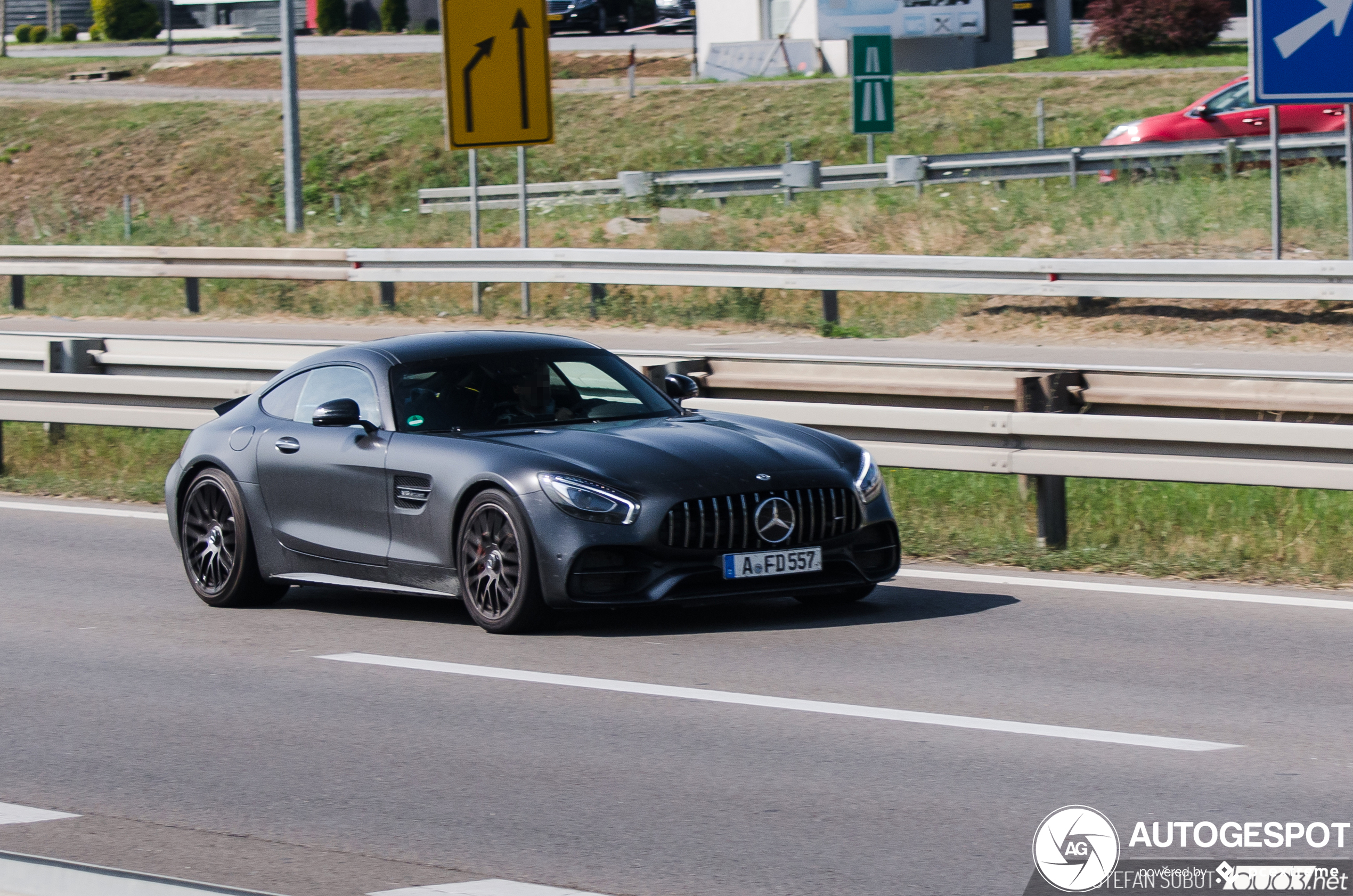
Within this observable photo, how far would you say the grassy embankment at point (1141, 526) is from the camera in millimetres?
10031

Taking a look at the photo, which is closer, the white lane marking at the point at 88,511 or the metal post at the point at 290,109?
the white lane marking at the point at 88,511

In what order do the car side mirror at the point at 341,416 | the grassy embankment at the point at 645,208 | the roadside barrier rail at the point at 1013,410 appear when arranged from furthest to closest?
1. the grassy embankment at the point at 645,208
2. the roadside barrier rail at the point at 1013,410
3. the car side mirror at the point at 341,416

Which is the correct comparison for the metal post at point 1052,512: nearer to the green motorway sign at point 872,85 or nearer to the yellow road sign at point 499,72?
the yellow road sign at point 499,72

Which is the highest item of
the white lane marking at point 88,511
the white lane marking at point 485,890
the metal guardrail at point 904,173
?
the metal guardrail at point 904,173

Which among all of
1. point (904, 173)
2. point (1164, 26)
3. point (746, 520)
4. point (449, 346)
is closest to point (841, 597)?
point (746, 520)

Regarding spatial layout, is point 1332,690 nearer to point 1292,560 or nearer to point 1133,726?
point 1133,726

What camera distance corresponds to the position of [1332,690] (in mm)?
7234

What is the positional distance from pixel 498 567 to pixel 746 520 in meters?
1.08

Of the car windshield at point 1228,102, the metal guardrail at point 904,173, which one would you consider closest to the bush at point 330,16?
the metal guardrail at point 904,173

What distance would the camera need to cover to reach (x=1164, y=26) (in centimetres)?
4747

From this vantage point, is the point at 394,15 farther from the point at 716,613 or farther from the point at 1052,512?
the point at 716,613

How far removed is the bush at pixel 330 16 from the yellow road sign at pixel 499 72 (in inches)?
2137

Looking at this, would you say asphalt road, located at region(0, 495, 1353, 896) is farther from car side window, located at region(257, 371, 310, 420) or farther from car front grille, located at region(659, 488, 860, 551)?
car side window, located at region(257, 371, 310, 420)

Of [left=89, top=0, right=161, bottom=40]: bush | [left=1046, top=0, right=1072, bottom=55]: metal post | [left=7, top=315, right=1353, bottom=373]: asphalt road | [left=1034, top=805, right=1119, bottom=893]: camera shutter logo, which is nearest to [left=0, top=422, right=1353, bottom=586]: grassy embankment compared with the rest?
[left=1034, top=805, right=1119, bottom=893]: camera shutter logo
